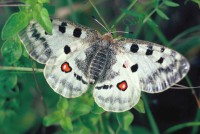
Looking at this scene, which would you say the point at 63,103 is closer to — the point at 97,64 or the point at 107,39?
the point at 97,64

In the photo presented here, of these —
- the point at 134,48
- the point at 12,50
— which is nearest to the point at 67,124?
the point at 12,50

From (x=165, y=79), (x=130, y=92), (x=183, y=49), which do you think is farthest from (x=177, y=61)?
(x=183, y=49)

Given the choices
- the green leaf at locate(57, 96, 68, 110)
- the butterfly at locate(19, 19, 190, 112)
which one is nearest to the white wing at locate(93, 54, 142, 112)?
the butterfly at locate(19, 19, 190, 112)

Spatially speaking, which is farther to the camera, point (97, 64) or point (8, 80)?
point (8, 80)

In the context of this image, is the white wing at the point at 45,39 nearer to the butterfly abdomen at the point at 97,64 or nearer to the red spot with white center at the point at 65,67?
the red spot with white center at the point at 65,67

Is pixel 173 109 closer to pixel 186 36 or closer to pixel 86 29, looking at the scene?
pixel 186 36
